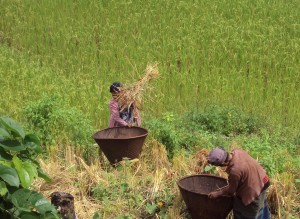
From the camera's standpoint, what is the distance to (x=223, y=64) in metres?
8.78

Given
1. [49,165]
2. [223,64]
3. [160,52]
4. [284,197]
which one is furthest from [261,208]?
[160,52]

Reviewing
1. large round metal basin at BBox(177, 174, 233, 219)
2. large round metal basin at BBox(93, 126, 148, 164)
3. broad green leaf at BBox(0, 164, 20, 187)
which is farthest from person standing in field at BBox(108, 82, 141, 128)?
broad green leaf at BBox(0, 164, 20, 187)

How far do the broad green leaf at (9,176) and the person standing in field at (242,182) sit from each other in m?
2.41

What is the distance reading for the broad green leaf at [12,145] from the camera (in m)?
1.99

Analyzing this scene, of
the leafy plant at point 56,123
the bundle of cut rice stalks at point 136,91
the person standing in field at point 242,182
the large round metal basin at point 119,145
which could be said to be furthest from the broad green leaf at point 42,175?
the leafy plant at point 56,123

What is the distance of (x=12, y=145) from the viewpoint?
201cm

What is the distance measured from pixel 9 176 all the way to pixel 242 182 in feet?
8.59

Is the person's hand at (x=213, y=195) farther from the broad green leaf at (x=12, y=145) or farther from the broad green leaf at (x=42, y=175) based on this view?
the broad green leaf at (x=12, y=145)

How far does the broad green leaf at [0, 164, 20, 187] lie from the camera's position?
1886 millimetres

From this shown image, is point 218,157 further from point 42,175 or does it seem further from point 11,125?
point 11,125

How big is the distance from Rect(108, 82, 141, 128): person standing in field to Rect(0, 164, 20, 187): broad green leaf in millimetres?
3875

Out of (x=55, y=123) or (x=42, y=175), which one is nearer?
(x=42, y=175)

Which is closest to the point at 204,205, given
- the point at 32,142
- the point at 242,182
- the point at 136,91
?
the point at 242,182

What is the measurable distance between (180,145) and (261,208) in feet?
6.28
